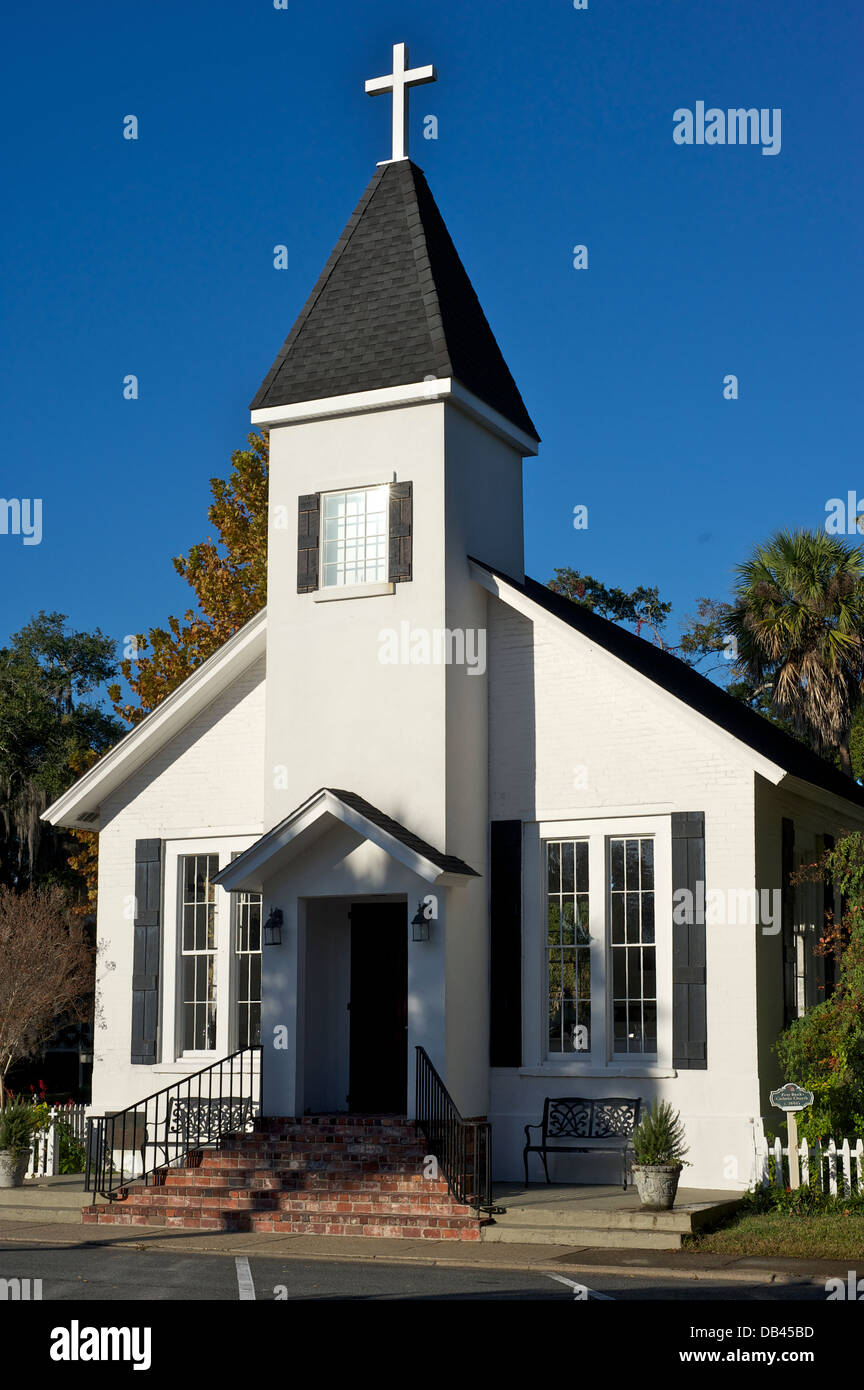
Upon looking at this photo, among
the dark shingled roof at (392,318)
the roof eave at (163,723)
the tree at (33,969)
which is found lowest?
the tree at (33,969)

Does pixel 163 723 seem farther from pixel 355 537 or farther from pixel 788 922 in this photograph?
pixel 788 922

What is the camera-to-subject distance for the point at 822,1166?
1444 cm

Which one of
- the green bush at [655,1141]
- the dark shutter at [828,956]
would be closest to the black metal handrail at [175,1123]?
the green bush at [655,1141]

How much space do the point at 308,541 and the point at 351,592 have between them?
915mm

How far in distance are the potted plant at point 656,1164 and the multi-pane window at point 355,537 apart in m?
6.96

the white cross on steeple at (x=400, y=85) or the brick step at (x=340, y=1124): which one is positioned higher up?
the white cross on steeple at (x=400, y=85)

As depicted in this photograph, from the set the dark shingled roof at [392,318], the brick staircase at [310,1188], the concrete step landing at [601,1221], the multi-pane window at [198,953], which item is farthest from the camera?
the multi-pane window at [198,953]

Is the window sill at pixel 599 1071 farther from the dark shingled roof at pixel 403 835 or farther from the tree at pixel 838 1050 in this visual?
the dark shingled roof at pixel 403 835

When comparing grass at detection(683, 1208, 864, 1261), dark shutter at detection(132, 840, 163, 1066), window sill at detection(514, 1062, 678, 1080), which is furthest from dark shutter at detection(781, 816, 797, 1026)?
dark shutter at detection(132, 840, 163, 1066)

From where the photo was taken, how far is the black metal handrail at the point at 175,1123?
53.4ft

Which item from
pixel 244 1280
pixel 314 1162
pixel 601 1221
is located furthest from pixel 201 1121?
pixel 244 1280

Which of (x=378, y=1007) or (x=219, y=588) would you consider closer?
(x=378, y=1007)

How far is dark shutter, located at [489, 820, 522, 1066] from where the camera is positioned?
56.8ft
